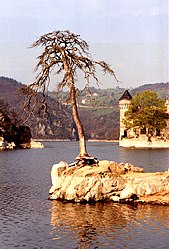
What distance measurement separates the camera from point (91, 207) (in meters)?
24.2

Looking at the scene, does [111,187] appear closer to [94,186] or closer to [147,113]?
[94,186]

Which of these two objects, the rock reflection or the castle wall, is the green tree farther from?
the rock reflection

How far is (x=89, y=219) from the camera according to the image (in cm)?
2172

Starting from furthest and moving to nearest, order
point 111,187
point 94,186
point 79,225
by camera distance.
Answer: point 111,187
point 94,186
point 79,225

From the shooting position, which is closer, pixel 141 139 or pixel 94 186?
pixel 94 186

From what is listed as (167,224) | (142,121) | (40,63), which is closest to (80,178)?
(167,224)

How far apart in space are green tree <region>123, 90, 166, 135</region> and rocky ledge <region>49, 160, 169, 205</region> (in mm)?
87299

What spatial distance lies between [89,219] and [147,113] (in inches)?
3638

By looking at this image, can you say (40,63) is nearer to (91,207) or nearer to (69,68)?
(69,68)

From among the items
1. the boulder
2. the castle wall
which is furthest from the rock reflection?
the castle wall

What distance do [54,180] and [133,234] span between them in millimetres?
9393

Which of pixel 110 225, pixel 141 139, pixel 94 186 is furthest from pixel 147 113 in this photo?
pixel 110 225

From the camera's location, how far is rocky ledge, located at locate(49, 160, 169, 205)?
→ 25078mm

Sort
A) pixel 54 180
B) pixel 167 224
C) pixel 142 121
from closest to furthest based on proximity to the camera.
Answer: pixel 167 224, pixel 54 180, pixel 142 121
